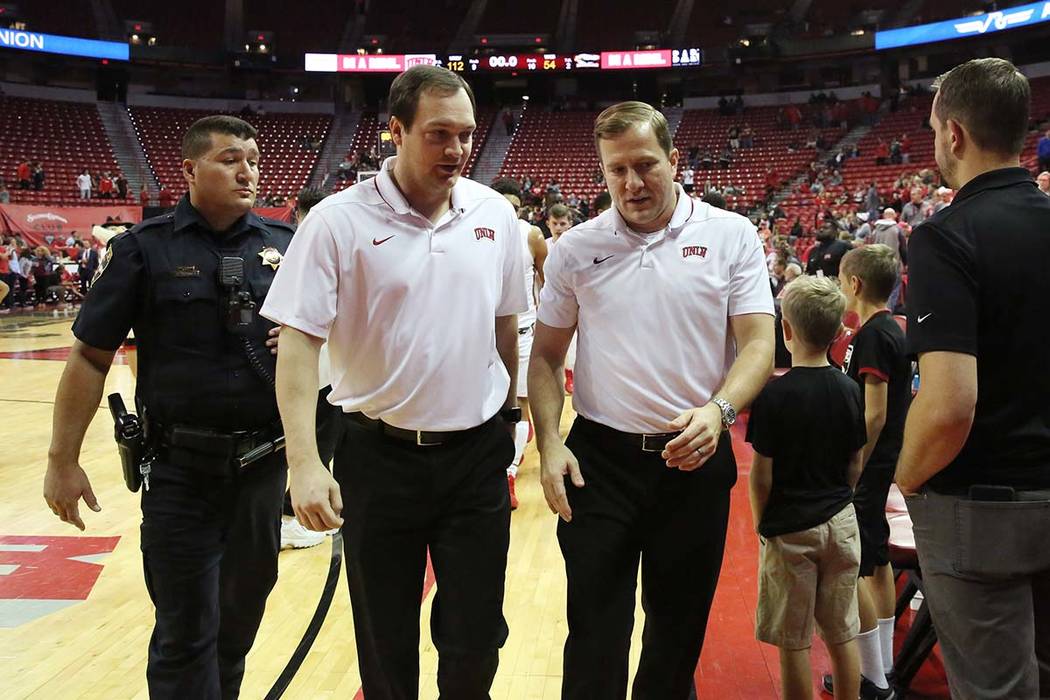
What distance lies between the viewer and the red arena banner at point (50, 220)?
66.0 ft

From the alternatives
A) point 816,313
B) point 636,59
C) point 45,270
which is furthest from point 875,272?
point 636,59

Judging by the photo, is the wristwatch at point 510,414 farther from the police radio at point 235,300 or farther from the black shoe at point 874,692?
the black shoe at point 874,692

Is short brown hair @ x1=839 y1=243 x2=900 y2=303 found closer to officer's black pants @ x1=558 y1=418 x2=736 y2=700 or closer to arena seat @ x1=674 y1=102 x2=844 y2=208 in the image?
officer's black pants @ x1=558 y1=418 x2=736 y2=700

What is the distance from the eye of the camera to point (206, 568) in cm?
262

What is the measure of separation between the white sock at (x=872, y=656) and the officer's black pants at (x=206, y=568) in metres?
2.09

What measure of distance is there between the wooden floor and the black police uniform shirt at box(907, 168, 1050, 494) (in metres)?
1.66

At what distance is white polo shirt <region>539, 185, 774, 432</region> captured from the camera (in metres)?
2.40

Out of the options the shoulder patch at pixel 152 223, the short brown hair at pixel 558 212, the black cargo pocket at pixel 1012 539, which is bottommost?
the black cargo pocket at pixel 1012 539

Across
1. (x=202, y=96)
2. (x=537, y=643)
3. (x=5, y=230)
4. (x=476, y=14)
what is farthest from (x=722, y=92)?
(x=537, y=643)

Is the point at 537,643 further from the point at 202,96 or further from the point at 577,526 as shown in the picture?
the point at 202,96

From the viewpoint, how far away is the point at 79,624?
3.84 meters

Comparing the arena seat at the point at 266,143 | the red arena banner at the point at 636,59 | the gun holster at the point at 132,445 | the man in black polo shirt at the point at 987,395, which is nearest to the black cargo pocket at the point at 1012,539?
the man in black polo shirt at the point at 987,395

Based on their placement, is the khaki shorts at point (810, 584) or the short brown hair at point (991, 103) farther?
the khaki shorts at point (810, 584)

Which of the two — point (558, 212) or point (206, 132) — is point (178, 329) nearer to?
point (206, 132)
